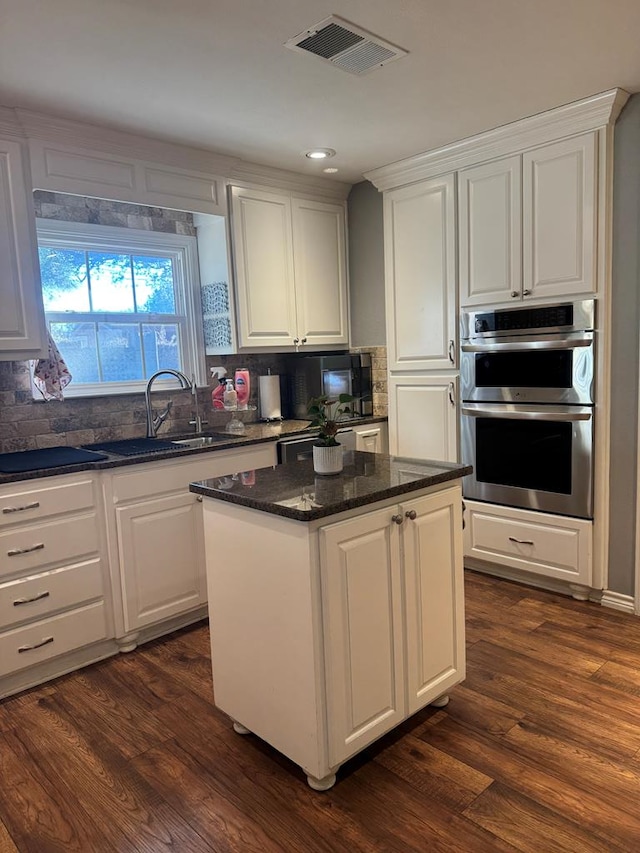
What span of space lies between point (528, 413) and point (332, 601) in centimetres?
187

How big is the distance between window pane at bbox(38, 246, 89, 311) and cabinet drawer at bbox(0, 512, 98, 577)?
3.98 ft

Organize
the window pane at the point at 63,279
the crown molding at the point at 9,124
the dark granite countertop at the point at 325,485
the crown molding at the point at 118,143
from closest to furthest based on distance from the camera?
the dark granite countertop at the point at 325,485 → the crown molding at the point at 9,124 → the crown molding at the point at 118,143 → the window pane at the point at 63,279

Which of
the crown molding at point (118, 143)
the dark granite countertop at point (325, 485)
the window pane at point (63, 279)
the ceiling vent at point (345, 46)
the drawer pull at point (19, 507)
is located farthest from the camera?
the window pane at point (63, 279)

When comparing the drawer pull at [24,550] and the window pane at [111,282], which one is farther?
the window pane at [111,282]

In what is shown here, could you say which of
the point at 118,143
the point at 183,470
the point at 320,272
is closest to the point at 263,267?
the point at 320,272

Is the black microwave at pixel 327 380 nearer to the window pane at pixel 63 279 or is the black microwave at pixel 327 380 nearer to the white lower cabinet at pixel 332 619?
the window pane at pixel 63 279

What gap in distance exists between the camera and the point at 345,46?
219 centimetres

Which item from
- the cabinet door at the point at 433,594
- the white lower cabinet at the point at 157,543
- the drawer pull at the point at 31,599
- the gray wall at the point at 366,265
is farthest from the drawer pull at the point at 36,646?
the gray wall at the point at 366,265

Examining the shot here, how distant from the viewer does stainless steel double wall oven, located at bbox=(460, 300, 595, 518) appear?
2.96 m

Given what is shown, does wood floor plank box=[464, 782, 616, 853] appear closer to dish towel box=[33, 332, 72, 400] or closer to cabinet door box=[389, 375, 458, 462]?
cabinet door box=[389, 375, 458, 462]

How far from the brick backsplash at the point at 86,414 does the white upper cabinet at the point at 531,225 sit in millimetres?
972

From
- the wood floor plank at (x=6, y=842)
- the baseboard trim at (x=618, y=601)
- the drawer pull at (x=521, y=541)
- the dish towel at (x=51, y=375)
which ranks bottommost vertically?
the wood floor plank at (x=6, y=842)

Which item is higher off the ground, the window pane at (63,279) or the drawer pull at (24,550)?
the window pane at (63,279)

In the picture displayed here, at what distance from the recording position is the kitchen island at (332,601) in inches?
67.3
